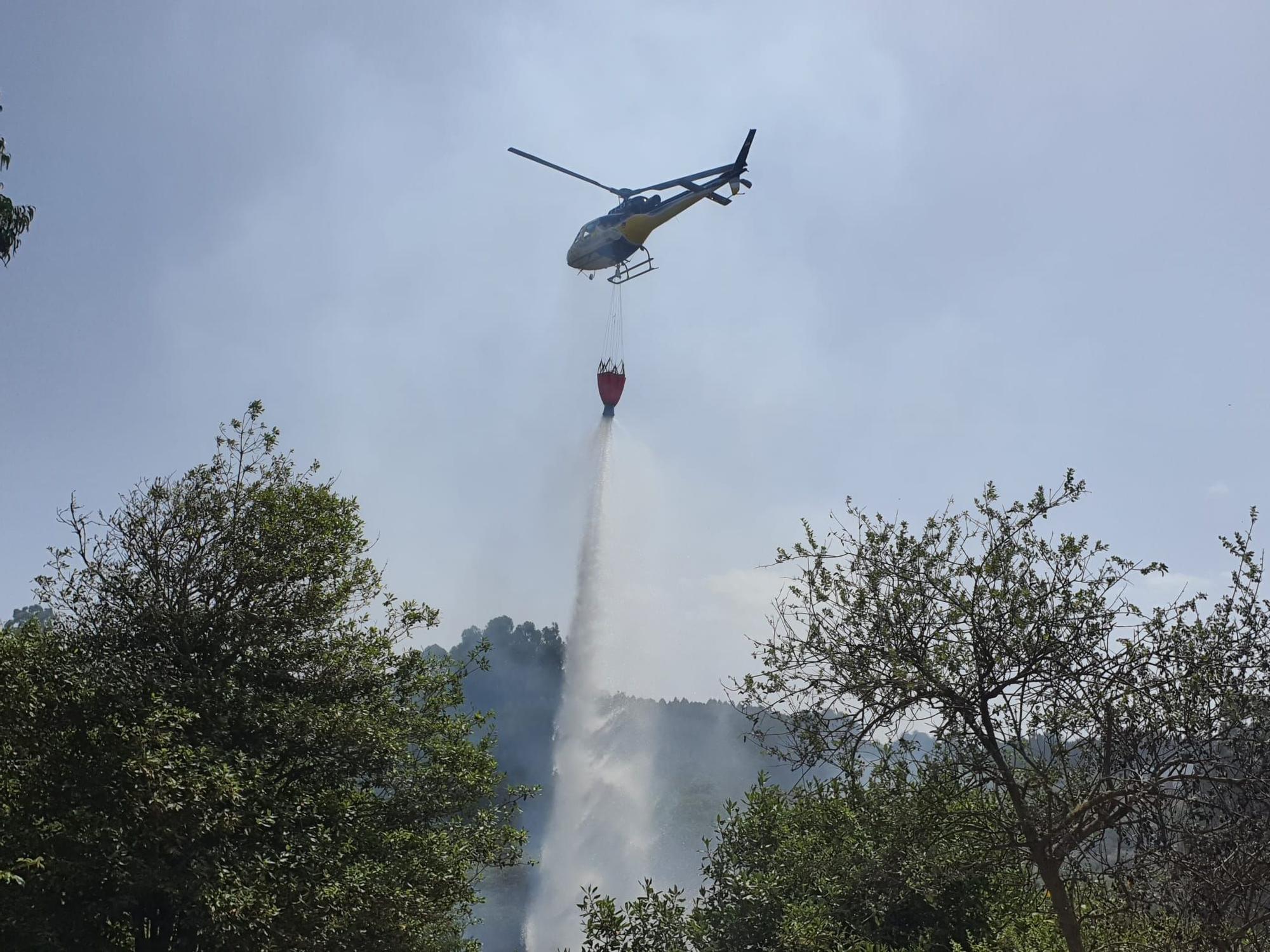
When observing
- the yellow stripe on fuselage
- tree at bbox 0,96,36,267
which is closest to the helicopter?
the yellow stripe on fuselage

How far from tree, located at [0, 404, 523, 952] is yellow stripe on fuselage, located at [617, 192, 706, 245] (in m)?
33.1

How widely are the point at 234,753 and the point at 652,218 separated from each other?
3982 centimetres

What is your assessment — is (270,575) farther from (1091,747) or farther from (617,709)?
(617,709)

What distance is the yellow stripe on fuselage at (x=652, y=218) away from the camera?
159 ft

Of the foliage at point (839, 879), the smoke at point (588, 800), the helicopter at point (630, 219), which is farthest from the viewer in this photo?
the smoke at point (588, 800)

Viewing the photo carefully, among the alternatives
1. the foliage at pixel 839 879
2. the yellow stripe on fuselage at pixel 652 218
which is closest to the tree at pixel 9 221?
the foliage at pixel 839 879

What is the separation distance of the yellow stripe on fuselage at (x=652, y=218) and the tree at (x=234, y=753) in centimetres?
3313

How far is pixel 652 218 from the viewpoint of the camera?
4981 cm

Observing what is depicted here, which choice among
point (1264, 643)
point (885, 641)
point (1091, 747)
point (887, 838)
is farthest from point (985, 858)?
point (1264, 643)

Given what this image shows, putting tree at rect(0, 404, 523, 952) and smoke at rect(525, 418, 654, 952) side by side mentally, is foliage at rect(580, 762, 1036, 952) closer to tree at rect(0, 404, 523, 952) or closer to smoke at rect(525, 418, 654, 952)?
tree at rect(0, 404, 523, 952)

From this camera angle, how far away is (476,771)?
2055cm

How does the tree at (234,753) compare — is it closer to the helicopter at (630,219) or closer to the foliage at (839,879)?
the foliage at (839,879)

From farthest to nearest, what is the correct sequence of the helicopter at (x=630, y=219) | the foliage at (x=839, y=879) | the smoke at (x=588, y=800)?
the smoke at (x=588, y=800), the helicopter at (x=630, y=219), the foliage at (x=839, y=879)

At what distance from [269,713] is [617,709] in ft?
292
